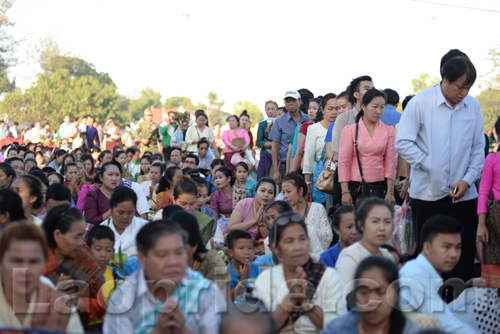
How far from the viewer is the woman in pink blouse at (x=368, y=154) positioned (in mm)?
6805

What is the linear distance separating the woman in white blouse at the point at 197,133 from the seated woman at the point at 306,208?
281 inches

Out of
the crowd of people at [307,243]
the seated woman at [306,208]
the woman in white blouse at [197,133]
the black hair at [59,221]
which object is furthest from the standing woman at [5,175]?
the woman in white blouse at [197,133]

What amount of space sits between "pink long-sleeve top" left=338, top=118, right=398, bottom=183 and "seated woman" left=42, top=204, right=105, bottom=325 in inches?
115

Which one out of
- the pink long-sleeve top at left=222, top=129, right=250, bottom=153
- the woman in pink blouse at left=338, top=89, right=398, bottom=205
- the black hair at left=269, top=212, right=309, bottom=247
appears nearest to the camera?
the black hair at left=269, top=212, right=309, bottom=247

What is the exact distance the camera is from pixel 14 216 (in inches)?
213

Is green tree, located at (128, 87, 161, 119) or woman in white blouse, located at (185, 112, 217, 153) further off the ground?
green tree, located at (128, 87, 161, 119)

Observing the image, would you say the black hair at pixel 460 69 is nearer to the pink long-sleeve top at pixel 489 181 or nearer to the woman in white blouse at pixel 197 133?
the pink long-sleeve top at pixel 489 181

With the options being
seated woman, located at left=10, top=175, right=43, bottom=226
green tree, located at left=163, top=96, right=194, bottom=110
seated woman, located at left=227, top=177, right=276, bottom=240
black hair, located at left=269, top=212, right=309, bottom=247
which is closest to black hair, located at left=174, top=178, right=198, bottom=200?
seated woman, located at left=227, top=177, right=276, bottom=240

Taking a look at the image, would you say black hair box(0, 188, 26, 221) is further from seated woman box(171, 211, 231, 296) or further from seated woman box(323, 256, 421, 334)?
seated woman box(323, 256, 421, 334)

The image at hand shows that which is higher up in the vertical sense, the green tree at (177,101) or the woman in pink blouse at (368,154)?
the green tree at (177,101)

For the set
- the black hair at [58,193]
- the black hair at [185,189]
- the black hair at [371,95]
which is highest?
the black hair at [371,95]

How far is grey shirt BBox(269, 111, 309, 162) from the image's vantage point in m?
9.95

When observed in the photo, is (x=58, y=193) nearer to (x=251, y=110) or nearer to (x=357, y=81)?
(x=357, y=81)

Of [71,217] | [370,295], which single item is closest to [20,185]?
[71,217]
